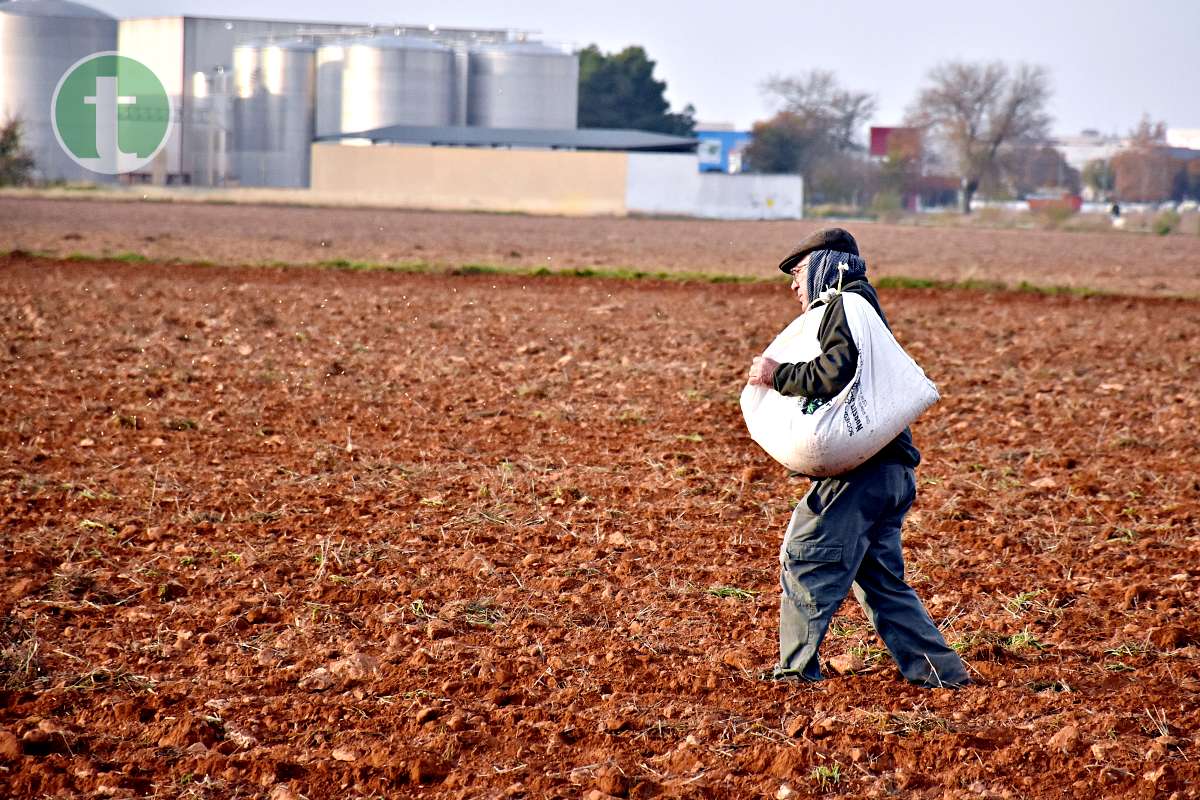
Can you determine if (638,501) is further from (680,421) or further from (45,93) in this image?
(45,93)

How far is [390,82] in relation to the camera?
6525 centimetres

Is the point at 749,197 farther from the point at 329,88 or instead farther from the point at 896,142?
the point at 896,142

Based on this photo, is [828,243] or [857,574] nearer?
[828,243]

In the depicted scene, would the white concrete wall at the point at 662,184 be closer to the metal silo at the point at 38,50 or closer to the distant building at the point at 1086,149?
the metal silo at the point at 38,50

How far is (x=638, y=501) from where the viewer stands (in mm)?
7348

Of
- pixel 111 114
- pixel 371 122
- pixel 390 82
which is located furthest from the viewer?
pixel 371 122

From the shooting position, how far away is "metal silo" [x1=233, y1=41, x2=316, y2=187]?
64250 mm

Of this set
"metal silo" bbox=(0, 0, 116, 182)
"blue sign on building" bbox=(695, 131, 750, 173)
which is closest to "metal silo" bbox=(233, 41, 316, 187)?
"metal silo" bbox=(0, 0, 116, 182)

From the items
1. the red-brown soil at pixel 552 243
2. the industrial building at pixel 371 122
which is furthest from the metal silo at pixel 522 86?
the red-brown soil at pixel 552 243

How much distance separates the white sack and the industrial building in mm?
54069

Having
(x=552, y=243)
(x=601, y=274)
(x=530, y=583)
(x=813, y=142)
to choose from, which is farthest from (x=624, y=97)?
(x=530, y=583)

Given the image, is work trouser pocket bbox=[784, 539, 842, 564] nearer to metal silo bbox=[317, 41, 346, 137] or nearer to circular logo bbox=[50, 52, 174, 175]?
circular logo bbox=[50, 52, 174, 175]

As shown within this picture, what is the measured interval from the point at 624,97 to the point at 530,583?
81.6 m

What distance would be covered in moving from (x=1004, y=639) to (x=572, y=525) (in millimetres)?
2305
